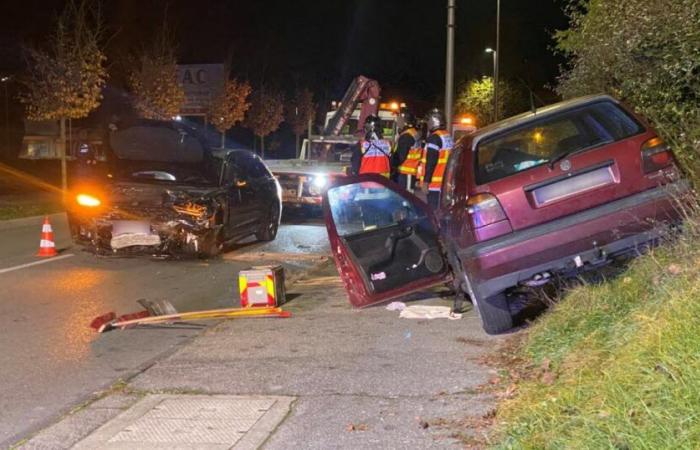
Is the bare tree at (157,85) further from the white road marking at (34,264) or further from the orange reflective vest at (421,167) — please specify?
the orange reflective vest at (421,167)

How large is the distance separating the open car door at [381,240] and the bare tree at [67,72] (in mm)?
14698

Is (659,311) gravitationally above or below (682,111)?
below

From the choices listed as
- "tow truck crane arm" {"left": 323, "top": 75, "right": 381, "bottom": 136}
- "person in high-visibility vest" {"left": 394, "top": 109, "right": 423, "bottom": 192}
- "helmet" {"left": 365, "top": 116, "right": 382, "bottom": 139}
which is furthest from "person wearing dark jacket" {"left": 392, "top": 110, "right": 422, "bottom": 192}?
"tow truck crane arm" {"left": 323, "top": 75, "right": 381, "bottom": 136}

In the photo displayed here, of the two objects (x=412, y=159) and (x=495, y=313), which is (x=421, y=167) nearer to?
(x=412, y=159)

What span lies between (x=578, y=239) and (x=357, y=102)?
47.0 feet

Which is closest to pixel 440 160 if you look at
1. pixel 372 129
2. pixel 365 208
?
pixel 372 129

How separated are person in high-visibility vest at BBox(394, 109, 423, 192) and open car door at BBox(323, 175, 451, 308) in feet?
12.1

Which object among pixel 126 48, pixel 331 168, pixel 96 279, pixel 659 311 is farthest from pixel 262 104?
pixel 659 311

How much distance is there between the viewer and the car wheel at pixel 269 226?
1263 cm

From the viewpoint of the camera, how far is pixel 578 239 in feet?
16.9

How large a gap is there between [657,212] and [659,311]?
1264 millimetres

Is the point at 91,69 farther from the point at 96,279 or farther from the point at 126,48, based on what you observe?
the point at 126,48

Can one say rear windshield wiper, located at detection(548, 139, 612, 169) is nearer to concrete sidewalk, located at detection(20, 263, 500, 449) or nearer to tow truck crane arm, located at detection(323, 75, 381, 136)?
concrete sidewalk, located at detection(20, 263, 500, 449)

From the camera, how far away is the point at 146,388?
5191 mm
